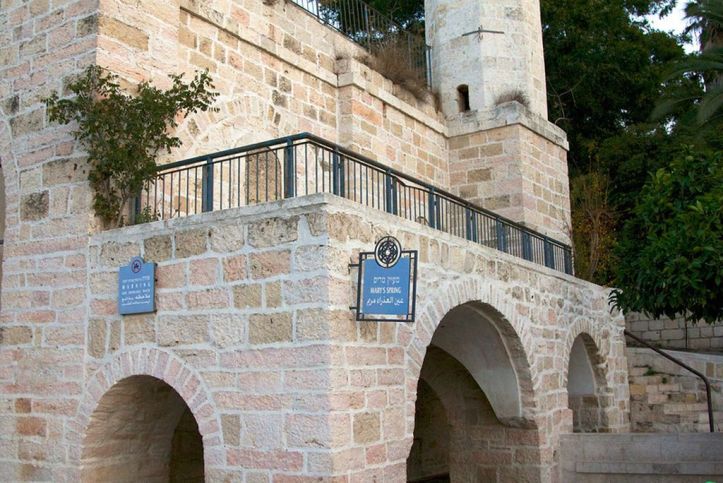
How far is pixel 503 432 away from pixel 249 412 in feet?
14.3

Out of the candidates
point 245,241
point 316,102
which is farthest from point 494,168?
point 245,241

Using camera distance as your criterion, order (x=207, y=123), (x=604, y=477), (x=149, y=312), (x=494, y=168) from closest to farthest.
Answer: (x=149, y=312)
(x=207, y=123)
(x=604, y=477)
(x=494, y=168)

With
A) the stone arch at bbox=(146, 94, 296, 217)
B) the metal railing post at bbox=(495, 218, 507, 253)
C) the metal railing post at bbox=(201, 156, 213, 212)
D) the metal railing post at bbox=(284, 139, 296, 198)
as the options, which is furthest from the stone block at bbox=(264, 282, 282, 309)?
the metal railing post at bbox=(495, 218, 507, 253)

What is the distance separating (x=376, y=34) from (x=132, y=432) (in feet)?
24.4

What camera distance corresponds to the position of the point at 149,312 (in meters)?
6.43

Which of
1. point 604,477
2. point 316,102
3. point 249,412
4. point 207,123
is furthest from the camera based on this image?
point 316,102

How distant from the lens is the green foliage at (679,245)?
716cm

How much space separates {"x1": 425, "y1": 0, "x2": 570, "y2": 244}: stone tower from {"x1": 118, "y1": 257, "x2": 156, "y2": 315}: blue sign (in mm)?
6782

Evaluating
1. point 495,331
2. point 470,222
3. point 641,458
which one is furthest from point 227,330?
point 641,458

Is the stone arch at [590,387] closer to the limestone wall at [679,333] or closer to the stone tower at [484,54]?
the stone tower at [484,54]

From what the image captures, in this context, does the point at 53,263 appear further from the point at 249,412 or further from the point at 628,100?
the point at 628,100

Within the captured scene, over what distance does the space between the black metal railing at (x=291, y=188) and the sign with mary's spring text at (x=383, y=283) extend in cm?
66

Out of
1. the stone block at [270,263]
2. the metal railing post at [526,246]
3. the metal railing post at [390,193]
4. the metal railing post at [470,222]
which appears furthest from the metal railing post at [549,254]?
the stone block at [270,263]

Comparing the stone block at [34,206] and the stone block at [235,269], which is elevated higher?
the stone block at [34,206]
